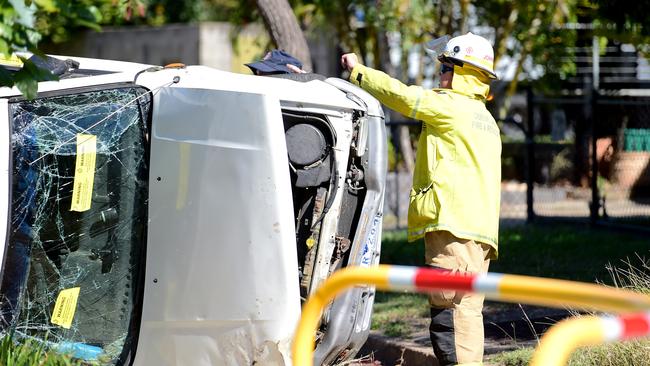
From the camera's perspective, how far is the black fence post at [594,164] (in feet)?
40.6

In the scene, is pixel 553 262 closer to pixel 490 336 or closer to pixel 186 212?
pixel 490 336

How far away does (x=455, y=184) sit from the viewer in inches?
217

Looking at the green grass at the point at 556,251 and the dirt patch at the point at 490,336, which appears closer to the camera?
the dirt patch at the point at 490,336

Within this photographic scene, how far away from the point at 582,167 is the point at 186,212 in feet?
30.5

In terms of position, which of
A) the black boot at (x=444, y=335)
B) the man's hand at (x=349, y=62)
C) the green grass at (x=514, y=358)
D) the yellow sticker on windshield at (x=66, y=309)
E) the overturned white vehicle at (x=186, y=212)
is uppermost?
the man's hand at (x=349, y=62)

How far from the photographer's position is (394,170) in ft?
51.1

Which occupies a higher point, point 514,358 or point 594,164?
point 594,164

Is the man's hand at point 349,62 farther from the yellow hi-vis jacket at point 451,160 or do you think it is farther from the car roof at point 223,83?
the car roof at point 223,83

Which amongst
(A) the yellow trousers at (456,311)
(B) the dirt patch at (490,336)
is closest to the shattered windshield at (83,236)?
(A) the yellow trousers at (456,311)

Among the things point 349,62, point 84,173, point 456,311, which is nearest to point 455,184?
point 456,311

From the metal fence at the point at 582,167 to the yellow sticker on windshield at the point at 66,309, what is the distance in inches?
294

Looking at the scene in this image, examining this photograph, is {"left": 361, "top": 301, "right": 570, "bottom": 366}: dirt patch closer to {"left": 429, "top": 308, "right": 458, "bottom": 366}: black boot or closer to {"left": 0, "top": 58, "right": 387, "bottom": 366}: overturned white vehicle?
{"left": 429, "top": 308, "right": 458, "bottom": 366}: black boot

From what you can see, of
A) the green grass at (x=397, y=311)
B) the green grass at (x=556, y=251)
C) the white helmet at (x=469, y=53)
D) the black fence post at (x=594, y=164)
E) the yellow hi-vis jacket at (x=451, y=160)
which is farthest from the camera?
the black fence post at (x=594, y=164)

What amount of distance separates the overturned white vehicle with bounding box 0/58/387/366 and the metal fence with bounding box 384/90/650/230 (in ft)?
21.7
